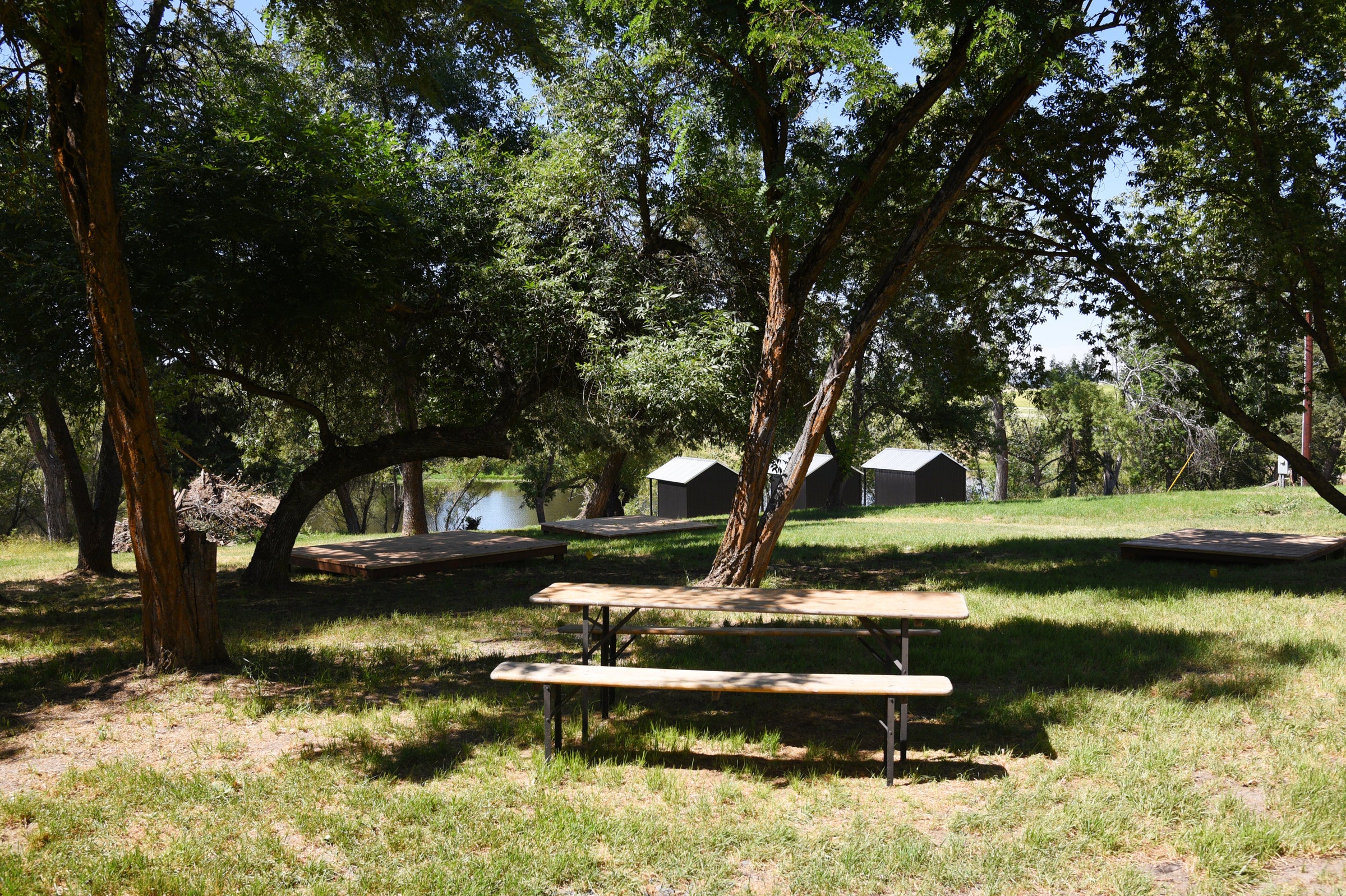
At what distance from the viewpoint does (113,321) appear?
5902mm

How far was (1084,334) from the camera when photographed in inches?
476

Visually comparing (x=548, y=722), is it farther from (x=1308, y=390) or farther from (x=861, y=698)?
(x=1308, y=390)

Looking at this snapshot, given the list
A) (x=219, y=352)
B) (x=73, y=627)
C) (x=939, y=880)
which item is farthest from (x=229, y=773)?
(x=219, y=352)

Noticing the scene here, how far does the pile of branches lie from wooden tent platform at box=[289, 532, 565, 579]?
29.5 inches

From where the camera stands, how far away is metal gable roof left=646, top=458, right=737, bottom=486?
2533cm

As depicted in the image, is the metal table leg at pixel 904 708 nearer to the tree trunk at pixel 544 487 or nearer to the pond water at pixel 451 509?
the tree trunk at pixel 544 487

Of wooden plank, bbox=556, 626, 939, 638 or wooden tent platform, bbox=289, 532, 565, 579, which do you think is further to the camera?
wooden tent platform, bbox=289, 532, 565, 579

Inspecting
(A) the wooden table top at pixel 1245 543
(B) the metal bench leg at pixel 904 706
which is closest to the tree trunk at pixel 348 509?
(A) the wooden table top at pixel 1245 543

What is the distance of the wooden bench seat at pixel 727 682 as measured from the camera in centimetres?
419

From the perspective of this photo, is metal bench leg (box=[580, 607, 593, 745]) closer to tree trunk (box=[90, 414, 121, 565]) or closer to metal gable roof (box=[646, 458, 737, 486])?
tree trunk (box=[90, 414, 121, 565])

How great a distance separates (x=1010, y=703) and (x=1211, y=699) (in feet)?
4.11

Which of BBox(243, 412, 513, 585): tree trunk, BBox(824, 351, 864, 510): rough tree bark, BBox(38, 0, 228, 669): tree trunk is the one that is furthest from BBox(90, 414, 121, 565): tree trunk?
BBox(824, 351, 864, 510): rough tree bark

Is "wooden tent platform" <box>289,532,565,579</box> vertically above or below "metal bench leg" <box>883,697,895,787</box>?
above

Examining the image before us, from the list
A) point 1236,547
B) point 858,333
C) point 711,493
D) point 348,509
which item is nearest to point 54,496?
point 348,509
